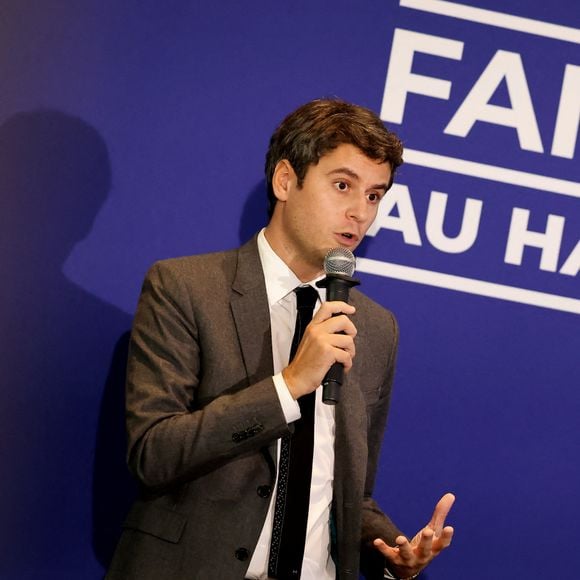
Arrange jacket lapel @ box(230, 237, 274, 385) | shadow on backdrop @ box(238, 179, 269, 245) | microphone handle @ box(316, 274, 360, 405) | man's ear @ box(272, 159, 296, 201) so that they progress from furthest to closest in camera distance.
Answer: shadow on backdrop @ box(238, 179, 269, 245) → man's ear @ box(272, 159, 296, 201) → jacket lapel @ box(230, 237, 274, 385) → microphone handle @ box(316, 274, 360, 405)

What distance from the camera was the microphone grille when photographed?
2.36m

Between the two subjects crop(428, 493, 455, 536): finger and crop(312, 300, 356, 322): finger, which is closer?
crop(312, 300, 356, 322): finger

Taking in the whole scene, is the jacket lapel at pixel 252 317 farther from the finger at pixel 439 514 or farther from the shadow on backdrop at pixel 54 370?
the shadow on backdrop at pixel 54 370

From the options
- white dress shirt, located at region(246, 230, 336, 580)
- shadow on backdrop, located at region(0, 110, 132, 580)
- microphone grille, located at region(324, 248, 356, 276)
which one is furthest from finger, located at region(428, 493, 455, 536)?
shadow on backdrop, located at region(0, 110, 132, 580)

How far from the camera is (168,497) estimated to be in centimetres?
248

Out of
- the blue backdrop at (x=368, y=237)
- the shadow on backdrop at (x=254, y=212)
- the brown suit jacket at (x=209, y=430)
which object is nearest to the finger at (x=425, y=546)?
the brown suit jacket at (x=209, y=430)

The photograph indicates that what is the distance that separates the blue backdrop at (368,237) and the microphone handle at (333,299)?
3.16 ft

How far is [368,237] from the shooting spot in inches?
130

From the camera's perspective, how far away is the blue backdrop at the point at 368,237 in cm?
313

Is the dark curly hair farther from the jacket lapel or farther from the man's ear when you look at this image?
Answer: the jacket lapel

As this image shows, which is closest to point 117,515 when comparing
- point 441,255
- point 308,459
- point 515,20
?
point 308,459

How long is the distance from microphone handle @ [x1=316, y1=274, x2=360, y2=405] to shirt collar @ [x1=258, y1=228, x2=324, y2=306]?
13.3 inches

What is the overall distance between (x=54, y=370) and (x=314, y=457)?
100cm

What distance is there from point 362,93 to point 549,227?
31.6 inches
